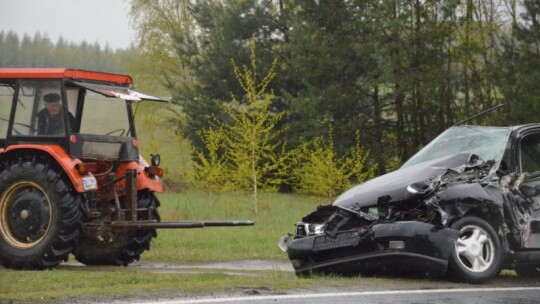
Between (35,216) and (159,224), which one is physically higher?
(35,216)

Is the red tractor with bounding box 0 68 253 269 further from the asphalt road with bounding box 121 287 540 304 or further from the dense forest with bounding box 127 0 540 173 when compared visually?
the dense forest with bounding box 127 0 540 173

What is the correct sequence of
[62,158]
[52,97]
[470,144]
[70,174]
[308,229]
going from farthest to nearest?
1. [52,97]
2. [62,158]
3. [70,174]
4. [470,144]
5. [308,229]

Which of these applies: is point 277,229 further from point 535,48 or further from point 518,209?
point 535,48

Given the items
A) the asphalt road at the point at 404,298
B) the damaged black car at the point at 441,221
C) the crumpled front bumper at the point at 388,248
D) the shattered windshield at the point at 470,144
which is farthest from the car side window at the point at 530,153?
the asphalt road at the point at 404,298

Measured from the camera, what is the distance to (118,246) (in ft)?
41.3

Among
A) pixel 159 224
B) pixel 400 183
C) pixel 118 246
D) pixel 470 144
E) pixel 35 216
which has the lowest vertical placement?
pixel 118 246

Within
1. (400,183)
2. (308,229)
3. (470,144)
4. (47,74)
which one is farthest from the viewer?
(47,74)

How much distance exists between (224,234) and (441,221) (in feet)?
30.7

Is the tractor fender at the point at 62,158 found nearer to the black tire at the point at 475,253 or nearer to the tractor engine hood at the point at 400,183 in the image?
the tractor engine hood at the point at 400,183

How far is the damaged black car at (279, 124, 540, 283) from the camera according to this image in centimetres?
888

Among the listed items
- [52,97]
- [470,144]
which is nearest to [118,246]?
[52,97]

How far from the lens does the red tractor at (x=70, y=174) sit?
37.1 feet

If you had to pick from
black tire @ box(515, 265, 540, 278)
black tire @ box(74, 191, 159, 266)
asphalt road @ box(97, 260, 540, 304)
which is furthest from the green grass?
asphalt road @ box(97, 260, 540, 304)

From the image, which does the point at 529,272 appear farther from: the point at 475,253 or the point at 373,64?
the point at 373,64
